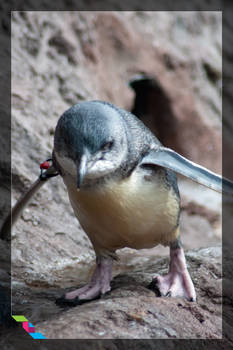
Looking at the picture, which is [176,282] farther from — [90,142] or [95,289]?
[90,142]

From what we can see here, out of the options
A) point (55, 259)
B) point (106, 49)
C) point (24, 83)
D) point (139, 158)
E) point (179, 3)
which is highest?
point (179, 3)

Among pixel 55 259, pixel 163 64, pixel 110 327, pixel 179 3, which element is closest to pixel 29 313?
pixel 110 327

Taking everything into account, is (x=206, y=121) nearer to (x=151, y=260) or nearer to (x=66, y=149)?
(x=151, y=260)

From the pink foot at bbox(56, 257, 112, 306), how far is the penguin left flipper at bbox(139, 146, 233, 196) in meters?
0.56

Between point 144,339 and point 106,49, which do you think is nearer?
point 144,339

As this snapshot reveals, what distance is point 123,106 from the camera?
5.50 m

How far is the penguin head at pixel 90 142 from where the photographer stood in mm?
2016

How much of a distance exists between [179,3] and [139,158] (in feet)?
15.6

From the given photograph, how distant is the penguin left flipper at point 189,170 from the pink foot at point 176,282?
1.29 feet

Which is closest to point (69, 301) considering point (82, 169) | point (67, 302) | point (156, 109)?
point (67, 302)

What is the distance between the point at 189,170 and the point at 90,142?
60 centimetres

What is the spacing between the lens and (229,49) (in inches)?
282

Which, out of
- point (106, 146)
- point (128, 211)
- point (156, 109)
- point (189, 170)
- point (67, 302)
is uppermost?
point (156, 109)

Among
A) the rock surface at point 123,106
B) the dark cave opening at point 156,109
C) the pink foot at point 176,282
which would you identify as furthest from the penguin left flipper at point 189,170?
the dark cave opening at point 156,109
